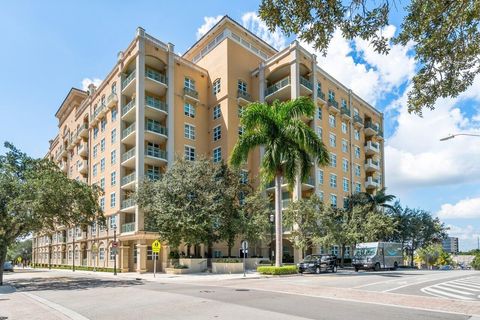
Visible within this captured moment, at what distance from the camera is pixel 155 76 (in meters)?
44.5

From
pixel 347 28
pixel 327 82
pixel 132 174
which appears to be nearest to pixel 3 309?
pixel 347 28

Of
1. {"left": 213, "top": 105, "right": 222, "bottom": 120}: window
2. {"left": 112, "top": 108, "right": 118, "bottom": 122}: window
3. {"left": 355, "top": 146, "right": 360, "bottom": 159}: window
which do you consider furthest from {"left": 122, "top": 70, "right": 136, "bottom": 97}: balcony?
{"left": 355, "top": 146, "right": 360, "bottom": 159}: window

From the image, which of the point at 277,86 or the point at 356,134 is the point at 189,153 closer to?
Result: the point at 277,86

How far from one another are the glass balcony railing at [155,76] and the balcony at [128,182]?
1072 centimetres

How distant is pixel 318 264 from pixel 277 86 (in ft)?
76.4

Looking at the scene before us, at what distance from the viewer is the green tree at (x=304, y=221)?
38500mm

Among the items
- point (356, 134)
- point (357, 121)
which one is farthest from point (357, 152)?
point (357, 121)

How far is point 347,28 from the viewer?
26.7 feet

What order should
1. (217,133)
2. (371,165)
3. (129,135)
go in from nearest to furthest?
(129,135) → (217,133) → (371,165)

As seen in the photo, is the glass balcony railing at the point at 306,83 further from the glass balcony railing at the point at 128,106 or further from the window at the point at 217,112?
the glass balcony railing at the point at 128,106

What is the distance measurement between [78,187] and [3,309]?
48.7 feet

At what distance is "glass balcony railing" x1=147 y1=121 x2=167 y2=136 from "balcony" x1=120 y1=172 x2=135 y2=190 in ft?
16.7

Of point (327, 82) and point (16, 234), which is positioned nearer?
point (16, 234)

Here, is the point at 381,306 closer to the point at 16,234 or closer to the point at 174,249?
the point at 16,234
